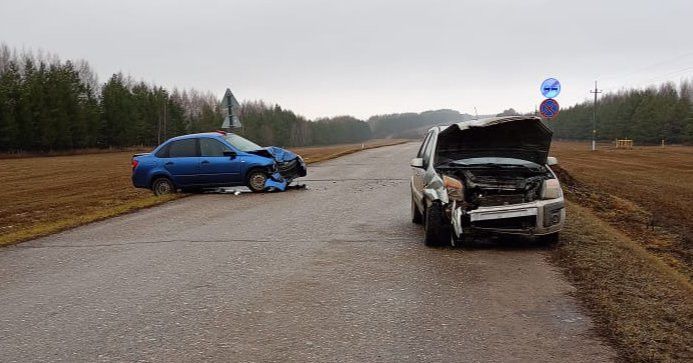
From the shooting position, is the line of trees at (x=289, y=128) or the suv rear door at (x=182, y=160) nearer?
the suv rear door at (x=182, y=160)

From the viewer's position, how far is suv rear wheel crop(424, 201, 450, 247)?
737 cm

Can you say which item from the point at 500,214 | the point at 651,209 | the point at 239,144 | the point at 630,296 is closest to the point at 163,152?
the point at 239,144

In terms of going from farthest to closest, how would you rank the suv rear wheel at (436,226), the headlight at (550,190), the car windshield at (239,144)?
the car windshield at (239,144) → the suv rear wheel at (436,226) → the headlight at (550,190)

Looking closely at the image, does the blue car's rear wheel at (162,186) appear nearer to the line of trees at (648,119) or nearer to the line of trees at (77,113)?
the line of trees at (77,113)

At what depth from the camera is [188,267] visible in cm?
660

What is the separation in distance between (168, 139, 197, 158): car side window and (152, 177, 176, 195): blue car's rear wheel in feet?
2.39

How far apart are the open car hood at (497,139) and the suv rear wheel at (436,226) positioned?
1167 millimetres

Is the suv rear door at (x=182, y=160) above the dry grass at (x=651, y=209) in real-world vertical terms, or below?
above

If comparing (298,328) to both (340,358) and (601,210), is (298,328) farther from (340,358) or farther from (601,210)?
(601,210)

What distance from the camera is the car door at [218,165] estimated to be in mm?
14922

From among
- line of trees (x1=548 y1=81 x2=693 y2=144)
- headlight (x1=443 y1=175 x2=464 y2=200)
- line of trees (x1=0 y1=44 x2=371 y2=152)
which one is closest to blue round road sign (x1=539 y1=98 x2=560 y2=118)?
headlight (x1=443 y1=175 x2=464 y2=200)

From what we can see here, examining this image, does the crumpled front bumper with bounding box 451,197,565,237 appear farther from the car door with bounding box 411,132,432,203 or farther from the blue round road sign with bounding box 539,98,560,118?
the blue round road sign with bounding box 539,98,560,118

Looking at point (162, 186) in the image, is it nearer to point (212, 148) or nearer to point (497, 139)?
point (212, 148)

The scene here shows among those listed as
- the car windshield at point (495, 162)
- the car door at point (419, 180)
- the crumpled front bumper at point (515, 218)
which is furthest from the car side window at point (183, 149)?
the crumpled front bumper at point (515, 218)
